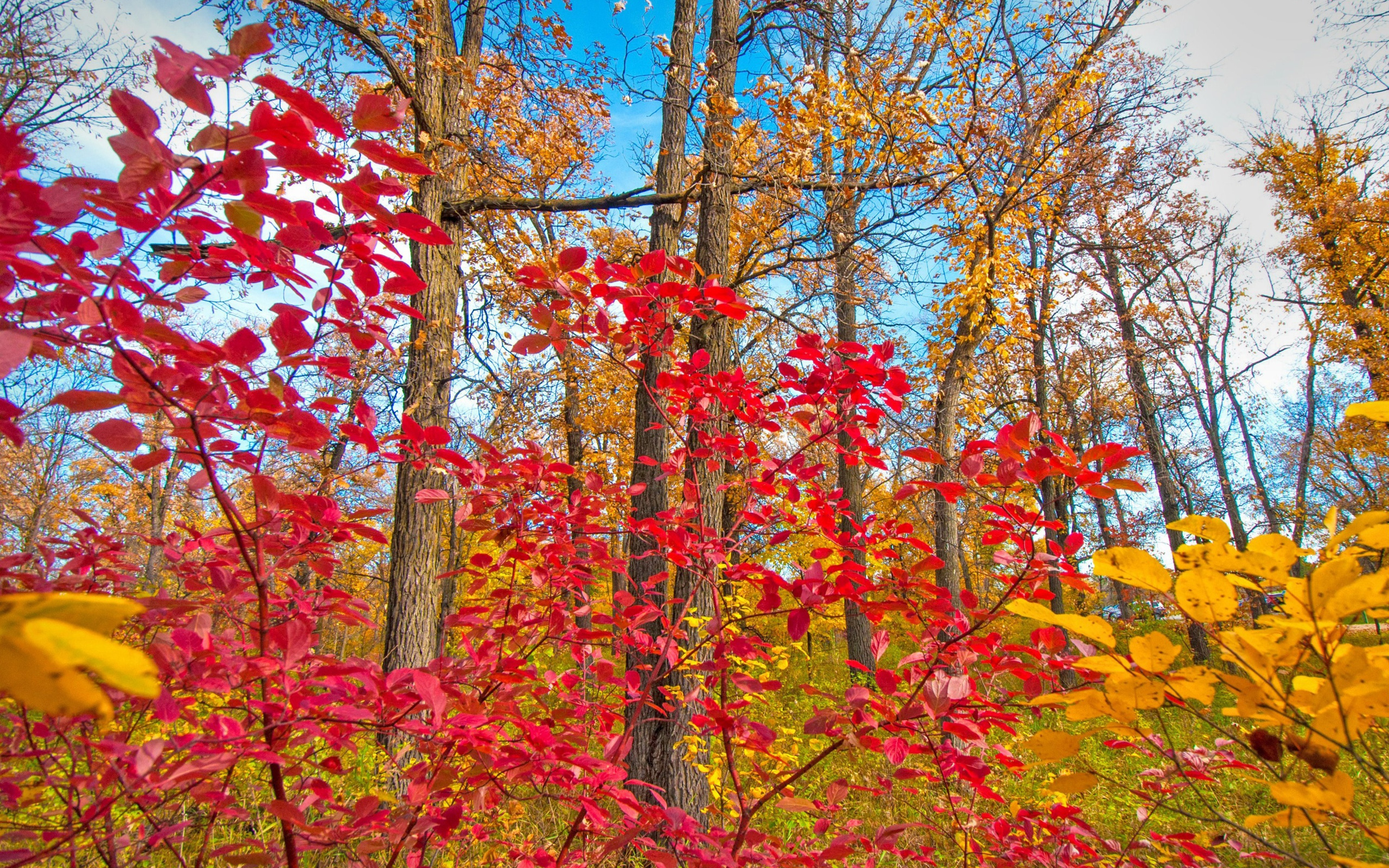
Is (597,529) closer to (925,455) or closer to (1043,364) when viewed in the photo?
(925,455)

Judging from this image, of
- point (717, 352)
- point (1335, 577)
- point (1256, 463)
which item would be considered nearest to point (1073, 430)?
point (1256, 463)

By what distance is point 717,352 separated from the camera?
13.2 feet

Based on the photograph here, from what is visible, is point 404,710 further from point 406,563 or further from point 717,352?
point 406,563

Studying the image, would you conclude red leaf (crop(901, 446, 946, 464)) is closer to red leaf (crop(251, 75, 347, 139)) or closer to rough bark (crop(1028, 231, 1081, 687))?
red leaf (crop(251, 75, 347, 139))

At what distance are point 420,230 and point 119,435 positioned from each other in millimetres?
548

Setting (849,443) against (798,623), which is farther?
(849,443)

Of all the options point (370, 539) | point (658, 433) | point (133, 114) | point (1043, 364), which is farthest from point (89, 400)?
point (1043, 364)

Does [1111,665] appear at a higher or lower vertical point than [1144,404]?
lower

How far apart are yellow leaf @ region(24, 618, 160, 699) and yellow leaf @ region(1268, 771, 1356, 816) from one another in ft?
2.57

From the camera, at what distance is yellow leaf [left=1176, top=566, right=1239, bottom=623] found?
1.89 ft

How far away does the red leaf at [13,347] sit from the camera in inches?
25.0

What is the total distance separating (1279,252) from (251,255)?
598 inches

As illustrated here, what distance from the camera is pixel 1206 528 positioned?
25.1 inches

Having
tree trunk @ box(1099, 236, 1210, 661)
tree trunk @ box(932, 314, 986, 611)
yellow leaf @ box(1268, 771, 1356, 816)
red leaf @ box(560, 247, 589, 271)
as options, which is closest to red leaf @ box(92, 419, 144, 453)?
red leaf @ box(560, 247, 589, 271)
